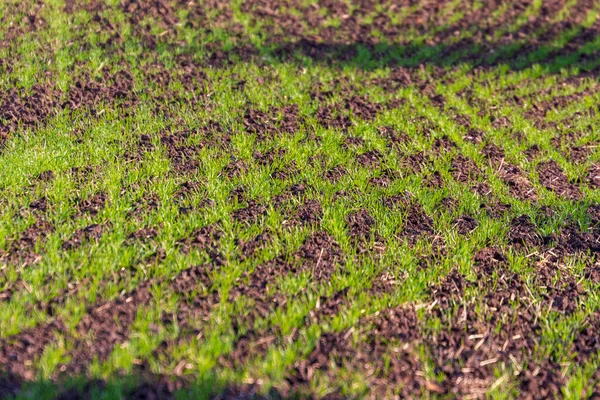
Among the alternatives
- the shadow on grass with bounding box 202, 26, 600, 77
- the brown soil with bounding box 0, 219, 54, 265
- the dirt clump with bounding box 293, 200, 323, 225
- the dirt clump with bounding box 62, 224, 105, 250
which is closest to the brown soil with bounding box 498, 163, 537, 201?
the dirt clump with bounding box 293, 200, 323, 225

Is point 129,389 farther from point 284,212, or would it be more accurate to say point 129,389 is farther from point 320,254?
point 284,212

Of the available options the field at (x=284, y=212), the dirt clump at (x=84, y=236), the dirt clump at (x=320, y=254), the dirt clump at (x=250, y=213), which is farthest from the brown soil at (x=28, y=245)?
the dirt clump at (x=320, y=254)

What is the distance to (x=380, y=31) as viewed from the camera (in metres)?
8.98

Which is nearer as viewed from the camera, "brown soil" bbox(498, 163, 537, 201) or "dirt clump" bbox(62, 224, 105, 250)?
"dirt clump" bbox(62, 224, 105, 250)

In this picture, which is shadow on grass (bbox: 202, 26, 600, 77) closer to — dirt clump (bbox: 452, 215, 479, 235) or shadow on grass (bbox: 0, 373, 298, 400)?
dirt clump (bbox: 452, 215, 479, 235)

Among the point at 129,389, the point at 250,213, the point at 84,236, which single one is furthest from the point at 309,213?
the point at 129,389

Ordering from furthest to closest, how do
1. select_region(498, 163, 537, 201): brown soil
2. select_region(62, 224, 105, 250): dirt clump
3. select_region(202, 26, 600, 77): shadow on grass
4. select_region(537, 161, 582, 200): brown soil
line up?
select_region(202, 26, 600, 77): shadow on grass < select_region(537, 161, 582, 200): brown soil < select_region(498, 163, 537, 201): brown soil < select_region(62, 224, 105, 250): dirt clump

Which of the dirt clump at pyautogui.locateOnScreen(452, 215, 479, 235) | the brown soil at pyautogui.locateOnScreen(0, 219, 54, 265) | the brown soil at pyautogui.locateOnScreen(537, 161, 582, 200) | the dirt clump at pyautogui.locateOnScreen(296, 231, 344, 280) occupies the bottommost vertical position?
the brown soil at pyautogui.locateOnScreen(537, 161, 582, 200)

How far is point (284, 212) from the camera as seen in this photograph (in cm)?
489

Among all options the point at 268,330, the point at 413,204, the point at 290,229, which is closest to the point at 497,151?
the point at 413,204

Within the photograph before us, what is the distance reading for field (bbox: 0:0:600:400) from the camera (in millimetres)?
3559

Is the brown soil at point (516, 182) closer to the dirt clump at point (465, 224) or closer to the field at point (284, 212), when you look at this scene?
the field at point (284, 212)

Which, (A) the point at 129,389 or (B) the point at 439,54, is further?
(B) the point at 439,54

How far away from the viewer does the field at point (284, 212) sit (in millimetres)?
3559
